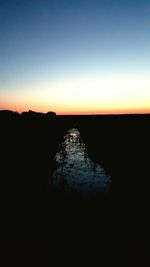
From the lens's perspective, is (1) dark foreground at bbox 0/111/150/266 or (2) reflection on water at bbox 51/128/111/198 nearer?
(1) dark foreground at bbox 0/111/150/266

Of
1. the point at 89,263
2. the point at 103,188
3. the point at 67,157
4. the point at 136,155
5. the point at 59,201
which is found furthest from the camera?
the point at 67,157

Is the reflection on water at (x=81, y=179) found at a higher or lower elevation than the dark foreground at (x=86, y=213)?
lower

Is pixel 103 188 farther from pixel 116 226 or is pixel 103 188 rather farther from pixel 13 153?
pixel 13 153

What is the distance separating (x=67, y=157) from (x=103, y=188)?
1313 centimetres

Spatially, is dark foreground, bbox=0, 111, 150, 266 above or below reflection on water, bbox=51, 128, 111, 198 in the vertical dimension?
above

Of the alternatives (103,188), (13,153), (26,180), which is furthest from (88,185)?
(13,153)

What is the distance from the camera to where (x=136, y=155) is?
22734mm

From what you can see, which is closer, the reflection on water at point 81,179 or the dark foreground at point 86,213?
the dark foreground at point 86,213

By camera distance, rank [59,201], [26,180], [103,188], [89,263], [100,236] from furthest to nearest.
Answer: [26,180], [103,188], [59,201], [100,236], [89,263]

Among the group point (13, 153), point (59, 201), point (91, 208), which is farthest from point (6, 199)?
point (13, 153)

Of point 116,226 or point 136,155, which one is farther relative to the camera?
point 136,155

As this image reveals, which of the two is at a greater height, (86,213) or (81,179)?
(86,213)

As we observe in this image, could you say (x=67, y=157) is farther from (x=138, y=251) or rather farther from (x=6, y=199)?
(x=138, y=251)

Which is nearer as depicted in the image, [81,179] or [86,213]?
[86,213]
